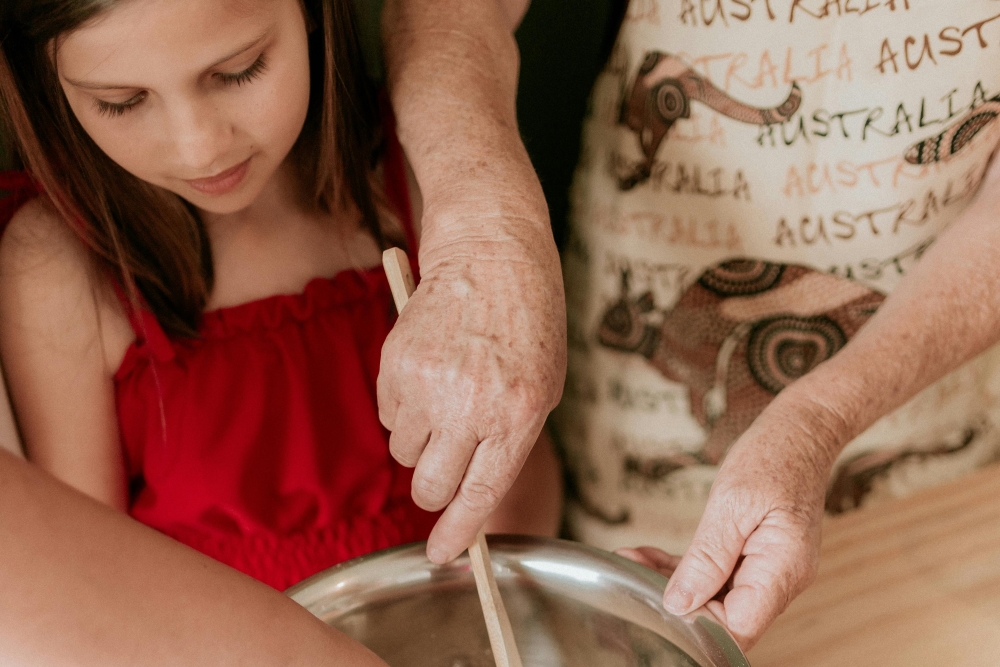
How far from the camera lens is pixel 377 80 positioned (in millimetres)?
1109

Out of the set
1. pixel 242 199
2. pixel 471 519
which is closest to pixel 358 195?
pixel 242 199

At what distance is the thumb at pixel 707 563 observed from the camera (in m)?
0.60

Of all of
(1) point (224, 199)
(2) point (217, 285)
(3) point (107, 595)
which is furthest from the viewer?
(2) point (217, 285)

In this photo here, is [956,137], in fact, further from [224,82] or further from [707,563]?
[224,82]

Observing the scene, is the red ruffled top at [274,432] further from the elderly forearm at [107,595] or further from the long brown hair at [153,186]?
the elderly forearm at [107,595]

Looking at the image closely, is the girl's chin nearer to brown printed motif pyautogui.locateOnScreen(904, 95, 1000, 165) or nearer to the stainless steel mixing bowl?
the stainless steel mixing bowl

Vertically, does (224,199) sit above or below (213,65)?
below

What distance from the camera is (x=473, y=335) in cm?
60

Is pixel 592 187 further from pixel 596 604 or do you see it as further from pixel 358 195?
pixel 596 604

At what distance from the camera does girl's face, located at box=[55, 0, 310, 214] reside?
63cm

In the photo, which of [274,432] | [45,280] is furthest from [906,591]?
[45,280]

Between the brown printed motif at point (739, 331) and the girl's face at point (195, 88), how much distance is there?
0.48m

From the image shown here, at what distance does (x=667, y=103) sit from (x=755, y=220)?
0.56 ft

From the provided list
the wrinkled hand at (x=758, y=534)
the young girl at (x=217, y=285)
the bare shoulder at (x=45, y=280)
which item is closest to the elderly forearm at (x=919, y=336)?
the wrinkled hand at (x=758, y=534)
